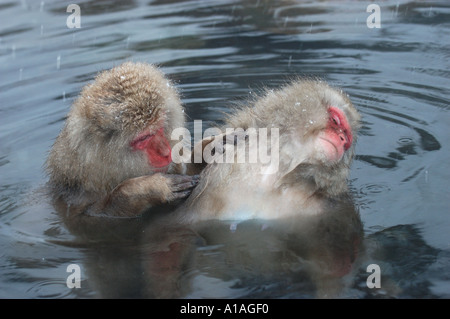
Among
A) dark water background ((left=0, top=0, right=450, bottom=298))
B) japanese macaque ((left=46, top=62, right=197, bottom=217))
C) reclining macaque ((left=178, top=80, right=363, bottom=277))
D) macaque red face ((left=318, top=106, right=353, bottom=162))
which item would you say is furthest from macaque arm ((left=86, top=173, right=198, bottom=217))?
macaque red face ((left=318, top=106, right=353, bottom=162))

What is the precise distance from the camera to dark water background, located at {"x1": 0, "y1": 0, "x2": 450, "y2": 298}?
3641 mm

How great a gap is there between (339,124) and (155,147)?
1.04 metres

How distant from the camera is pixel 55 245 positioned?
415 centimetres

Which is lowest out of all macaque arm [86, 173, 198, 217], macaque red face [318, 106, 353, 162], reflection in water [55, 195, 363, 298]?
reflection in water [55, 195, 363, 298]

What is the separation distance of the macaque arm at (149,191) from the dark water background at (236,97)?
0.80 feet

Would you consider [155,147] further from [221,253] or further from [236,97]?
[236,97]

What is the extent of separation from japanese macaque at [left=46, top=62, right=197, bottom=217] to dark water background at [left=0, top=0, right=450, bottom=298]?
28 cm

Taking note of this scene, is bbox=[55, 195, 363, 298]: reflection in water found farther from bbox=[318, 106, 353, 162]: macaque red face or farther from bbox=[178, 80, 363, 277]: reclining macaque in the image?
bbox=[318, 106, 353, 162]: macaque red face

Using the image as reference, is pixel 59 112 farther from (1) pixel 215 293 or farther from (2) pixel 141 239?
(1) pixel 215 293

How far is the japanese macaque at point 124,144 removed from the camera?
396 cm

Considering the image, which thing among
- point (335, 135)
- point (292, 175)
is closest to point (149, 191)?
point (292, 175)

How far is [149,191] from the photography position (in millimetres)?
4020

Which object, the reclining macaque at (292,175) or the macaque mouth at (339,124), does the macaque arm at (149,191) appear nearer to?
the reclining macaque at (292,175)

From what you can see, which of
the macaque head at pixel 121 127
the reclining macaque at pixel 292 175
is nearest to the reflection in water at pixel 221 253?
the reclining macaque at pixel 292 175
